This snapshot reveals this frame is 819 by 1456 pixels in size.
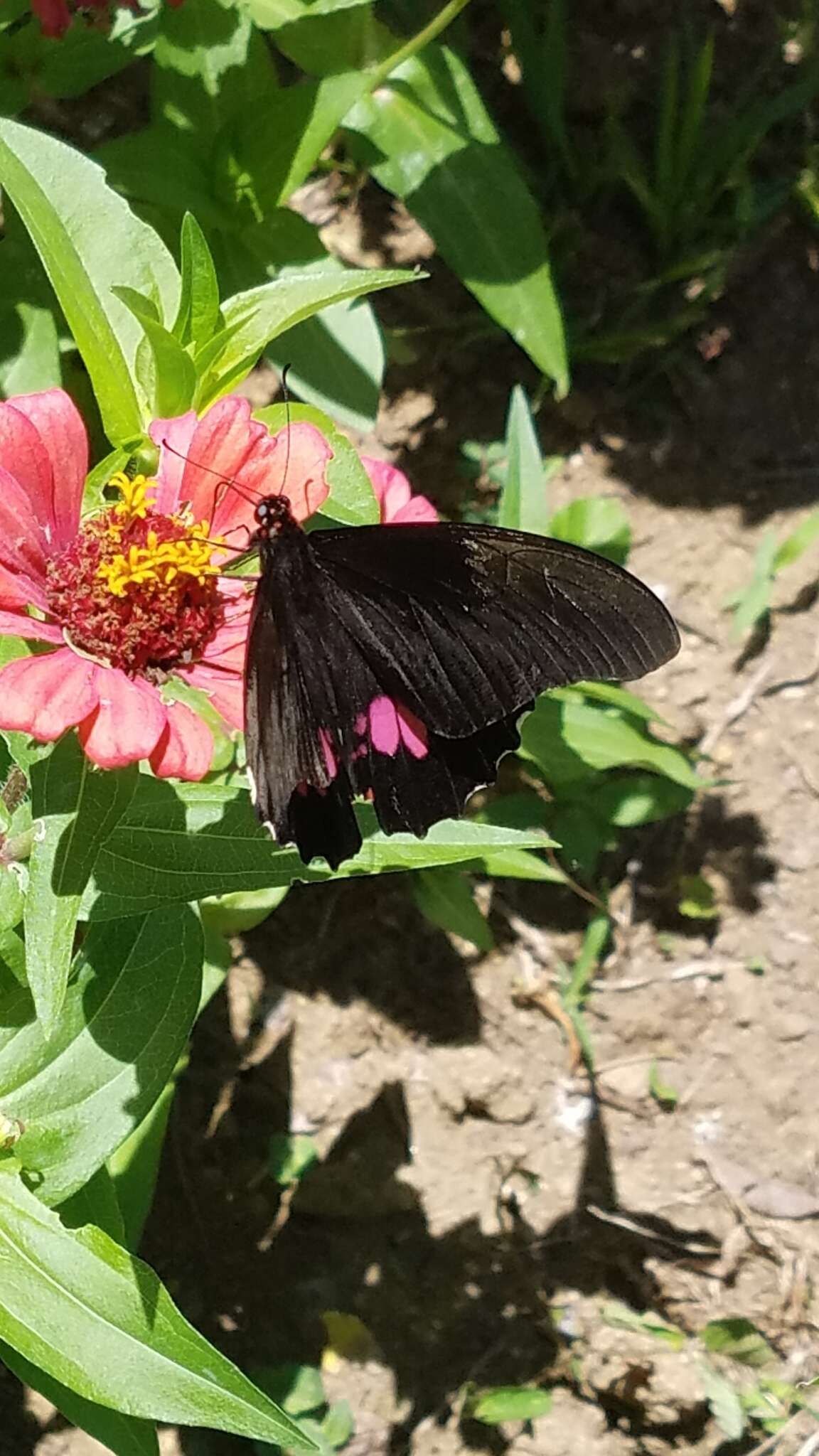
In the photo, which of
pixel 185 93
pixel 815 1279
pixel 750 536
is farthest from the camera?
pixel 750 536

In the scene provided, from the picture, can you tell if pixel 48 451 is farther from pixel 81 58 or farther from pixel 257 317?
pixel 81 58

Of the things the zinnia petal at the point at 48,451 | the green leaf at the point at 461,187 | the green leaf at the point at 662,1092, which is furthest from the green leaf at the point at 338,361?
the green leaf at the point at 662,1092

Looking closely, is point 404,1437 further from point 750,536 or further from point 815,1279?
point 750,536

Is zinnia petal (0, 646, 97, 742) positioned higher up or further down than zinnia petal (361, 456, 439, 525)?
higher up

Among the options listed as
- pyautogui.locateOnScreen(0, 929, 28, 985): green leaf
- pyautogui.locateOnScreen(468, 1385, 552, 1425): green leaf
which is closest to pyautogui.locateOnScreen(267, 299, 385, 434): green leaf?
pyautogui.locateOnScreen(0, 929, 28, 985): green leaf

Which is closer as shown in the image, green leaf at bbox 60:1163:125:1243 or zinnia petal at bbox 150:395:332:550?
zinnia petal at bbox 150:395:332:550

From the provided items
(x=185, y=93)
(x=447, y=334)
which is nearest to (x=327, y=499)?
(x=185, y=93)

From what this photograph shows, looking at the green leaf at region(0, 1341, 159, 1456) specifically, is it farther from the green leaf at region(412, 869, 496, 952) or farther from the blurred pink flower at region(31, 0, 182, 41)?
the blurred pink flower at region(31, 0, 182, 41)
